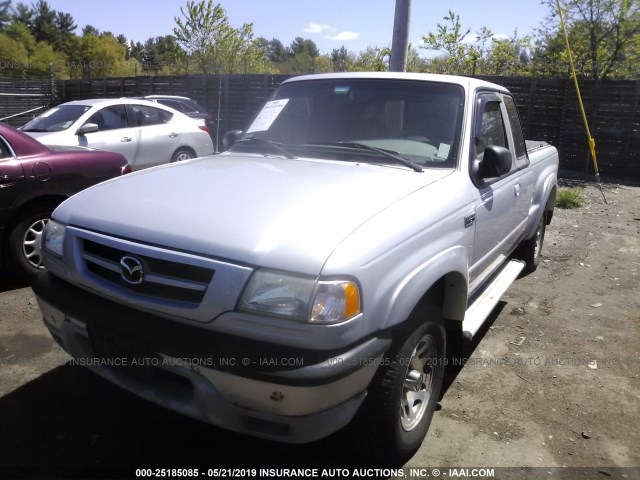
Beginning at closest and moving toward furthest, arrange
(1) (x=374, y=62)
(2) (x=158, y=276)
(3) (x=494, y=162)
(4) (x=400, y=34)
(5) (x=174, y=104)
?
(2) (x=158, y=276) < (3) (x=494, y=162) < (4) (x=400, y=34) < (5) (x=174, y=104) < (1) (x=374, y=62)

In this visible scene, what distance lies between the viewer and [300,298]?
6.55 feet

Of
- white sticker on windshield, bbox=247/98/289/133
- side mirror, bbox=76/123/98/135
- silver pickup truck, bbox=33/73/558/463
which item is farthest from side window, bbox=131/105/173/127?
silver pickup truck, bbox=33/73/558/463

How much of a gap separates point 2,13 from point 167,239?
68916 millimetres

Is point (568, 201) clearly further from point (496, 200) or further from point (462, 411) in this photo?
point (462, 411)

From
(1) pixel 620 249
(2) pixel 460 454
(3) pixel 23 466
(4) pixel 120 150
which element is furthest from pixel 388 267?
(4) pixel 120 150

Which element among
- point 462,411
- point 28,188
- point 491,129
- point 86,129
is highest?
point 491,129

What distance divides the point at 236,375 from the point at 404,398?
101cm

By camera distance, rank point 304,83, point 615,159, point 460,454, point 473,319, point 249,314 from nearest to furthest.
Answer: point 249,314, point 460,454, point 473,319, point 304,83, point 615,159

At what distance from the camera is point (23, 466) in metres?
2.55

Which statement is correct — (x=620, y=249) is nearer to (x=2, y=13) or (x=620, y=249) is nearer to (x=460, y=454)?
(x=460, y=454)

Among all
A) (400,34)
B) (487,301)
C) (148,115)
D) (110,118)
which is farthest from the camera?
(148,115)

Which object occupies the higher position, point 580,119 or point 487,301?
point 580,119

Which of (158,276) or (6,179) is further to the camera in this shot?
(6,179)

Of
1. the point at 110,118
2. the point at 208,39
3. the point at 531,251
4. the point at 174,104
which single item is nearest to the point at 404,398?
the point at 531,251
